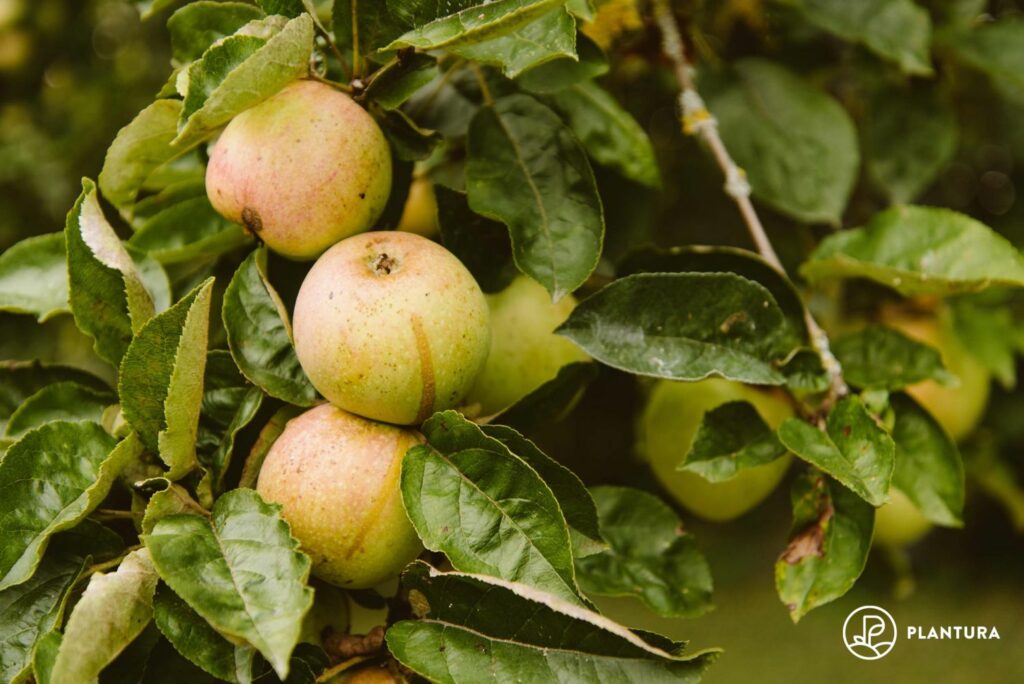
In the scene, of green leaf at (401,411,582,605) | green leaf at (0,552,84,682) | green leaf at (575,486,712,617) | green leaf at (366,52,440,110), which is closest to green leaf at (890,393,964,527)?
green leaf at (575,486,712,617)

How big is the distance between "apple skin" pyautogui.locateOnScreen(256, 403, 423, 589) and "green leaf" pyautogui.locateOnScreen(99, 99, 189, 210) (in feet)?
0.96

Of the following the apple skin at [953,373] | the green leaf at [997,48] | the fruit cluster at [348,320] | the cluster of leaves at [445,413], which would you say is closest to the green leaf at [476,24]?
the cluster of leaves at [445,413]

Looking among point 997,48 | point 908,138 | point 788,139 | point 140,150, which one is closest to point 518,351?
point 140,150

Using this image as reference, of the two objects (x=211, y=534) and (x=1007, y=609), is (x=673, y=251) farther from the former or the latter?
(x=1007, y=609)

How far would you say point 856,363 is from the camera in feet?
3.49

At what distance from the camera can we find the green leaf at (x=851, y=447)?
0.82 metres

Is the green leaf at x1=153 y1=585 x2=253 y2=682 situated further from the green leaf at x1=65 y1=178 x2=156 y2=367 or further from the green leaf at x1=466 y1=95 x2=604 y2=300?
the green leaf at x1=466 y1=95 x2=604 y2=300

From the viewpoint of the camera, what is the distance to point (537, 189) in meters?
0.92

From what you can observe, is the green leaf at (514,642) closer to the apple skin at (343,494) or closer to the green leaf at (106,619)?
the apple skin at (343,494)

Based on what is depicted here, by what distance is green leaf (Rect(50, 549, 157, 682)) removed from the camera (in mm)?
663

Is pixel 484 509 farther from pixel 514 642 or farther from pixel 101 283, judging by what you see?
pixel 101 283

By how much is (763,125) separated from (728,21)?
0.75ft

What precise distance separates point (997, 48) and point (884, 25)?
272 mm

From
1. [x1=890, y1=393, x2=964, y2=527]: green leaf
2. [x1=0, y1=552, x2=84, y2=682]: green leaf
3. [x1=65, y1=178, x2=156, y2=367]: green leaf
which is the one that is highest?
[x1=65, y1=178, x2=156, y2=367]: green leaf
